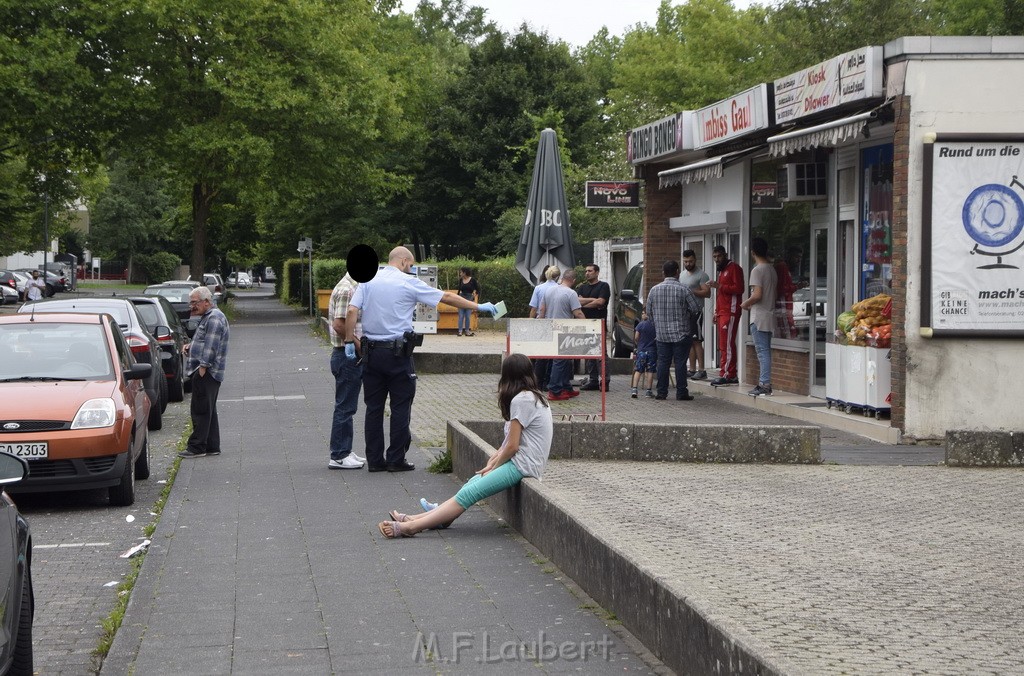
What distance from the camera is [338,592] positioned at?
6746 mm

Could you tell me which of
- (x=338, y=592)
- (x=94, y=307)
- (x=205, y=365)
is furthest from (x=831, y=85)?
(x=94, y=307)

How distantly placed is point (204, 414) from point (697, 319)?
6.68 metres

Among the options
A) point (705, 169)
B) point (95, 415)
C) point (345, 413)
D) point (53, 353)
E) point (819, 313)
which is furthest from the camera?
point (705, 169)

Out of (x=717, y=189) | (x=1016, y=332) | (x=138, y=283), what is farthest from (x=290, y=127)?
(x=138, y=283)

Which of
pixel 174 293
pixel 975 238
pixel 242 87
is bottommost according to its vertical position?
pixel 174 293

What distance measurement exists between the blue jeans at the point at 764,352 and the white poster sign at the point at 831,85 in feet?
8.34

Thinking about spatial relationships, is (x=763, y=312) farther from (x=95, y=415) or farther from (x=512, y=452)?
(x=95, y=415)

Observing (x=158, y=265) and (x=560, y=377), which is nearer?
(x=560, y=377)

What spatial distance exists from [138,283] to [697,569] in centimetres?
9380

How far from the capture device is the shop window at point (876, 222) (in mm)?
13953

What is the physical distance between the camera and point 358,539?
8.19m

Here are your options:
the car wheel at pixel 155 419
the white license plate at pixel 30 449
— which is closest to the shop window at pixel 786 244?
the car wheel at pixel 155 419

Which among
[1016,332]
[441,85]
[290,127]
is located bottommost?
[1016,332]

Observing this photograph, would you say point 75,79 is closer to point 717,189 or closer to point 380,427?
point 717,189
